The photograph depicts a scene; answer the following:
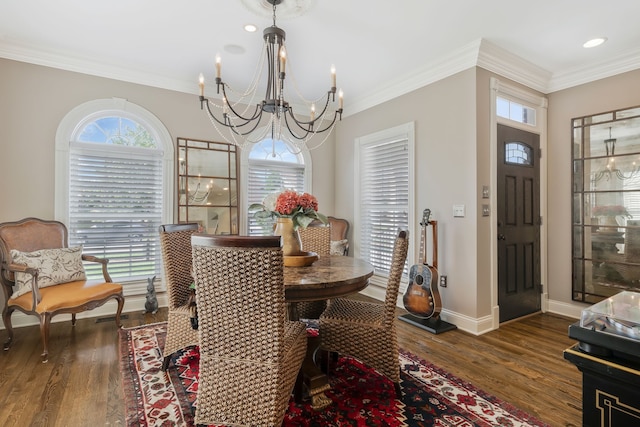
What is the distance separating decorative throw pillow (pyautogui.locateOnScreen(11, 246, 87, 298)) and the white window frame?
130 inches

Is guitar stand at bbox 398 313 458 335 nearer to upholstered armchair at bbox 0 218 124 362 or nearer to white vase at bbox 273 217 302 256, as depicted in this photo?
white vase at bbox 273 217 302 256

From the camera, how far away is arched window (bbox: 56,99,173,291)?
3498 mm

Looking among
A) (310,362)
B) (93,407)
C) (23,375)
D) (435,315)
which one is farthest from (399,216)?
(23,375)

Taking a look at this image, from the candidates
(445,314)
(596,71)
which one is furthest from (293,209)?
(596,71)

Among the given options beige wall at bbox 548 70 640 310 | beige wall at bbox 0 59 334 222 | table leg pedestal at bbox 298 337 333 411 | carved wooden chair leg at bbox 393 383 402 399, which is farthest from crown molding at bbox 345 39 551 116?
beige wall at bbox 0 59 334 222

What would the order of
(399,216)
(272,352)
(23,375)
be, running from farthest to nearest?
(399,216) → (23,375) → (272,352)

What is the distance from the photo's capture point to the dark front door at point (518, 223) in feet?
11.2

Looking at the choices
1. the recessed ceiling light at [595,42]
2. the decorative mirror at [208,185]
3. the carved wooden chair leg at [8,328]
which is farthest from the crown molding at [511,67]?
the carved wooden chair leg at [8,328]

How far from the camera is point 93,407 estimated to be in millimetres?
1946

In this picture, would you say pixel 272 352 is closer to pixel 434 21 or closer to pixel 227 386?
pixel 227 386

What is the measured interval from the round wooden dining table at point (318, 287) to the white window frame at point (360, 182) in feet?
5.57

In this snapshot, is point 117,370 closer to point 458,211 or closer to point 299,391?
point 299,391

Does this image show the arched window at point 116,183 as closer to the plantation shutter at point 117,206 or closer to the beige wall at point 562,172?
the plantation shutter at point 117,206

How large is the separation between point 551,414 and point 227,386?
1856 mm
